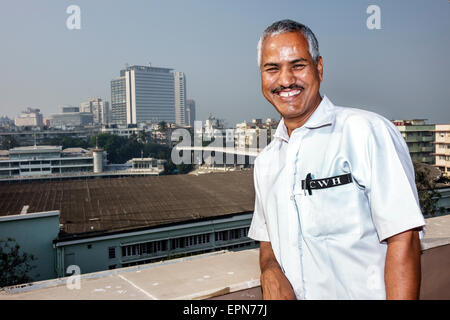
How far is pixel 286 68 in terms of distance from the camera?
692 millimetres

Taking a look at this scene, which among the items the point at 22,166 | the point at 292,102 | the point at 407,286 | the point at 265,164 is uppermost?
the point at 292,102

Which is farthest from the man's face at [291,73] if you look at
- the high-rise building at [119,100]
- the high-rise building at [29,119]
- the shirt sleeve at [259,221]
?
the high-rise building at [29,119]

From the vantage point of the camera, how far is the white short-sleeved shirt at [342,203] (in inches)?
22.1

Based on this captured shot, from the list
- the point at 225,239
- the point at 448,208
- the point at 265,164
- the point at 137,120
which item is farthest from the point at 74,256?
the point at 137,120

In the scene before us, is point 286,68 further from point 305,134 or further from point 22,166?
point 22,166

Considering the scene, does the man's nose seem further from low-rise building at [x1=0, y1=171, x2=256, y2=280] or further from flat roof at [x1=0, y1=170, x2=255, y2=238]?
flat roof at [x1=0, y1=170, x2=255, y2=238]

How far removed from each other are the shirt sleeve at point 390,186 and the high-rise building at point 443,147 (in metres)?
26.2

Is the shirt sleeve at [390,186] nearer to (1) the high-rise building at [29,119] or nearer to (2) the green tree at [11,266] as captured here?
(2) the green tree at [11,266]

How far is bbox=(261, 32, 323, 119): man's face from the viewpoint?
679 mm

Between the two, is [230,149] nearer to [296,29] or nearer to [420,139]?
[420,139]

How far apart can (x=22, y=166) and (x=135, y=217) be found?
107ft

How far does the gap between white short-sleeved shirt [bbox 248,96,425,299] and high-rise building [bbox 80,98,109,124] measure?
8937cm

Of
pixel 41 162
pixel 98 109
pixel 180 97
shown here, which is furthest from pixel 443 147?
pixel 98 109

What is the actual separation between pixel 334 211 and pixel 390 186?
9cm
